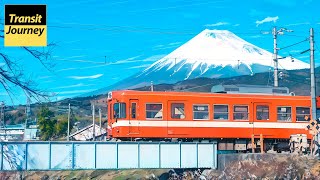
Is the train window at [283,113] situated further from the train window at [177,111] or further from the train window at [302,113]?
the train window at [177,111]

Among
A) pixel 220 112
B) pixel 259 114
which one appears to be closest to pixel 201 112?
pixel 220 112

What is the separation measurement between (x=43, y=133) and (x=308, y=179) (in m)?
58.9

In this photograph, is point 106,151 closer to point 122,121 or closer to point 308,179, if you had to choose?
point 122,121

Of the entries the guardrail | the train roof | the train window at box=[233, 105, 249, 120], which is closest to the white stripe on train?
the train window at box=[233, 105, 249, 120]

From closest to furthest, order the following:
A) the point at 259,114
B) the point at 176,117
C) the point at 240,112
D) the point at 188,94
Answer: the point at 176,117, the point at 188,94, the point at 240,112, the point at 259,114

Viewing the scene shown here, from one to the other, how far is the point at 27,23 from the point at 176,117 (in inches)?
738

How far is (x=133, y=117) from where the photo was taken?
30766mm

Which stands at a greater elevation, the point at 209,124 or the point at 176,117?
the point at 176,117

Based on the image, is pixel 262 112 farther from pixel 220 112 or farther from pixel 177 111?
pixel 177 111

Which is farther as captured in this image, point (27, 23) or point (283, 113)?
point (283, 113)

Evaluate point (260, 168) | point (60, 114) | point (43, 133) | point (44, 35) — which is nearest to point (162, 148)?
point (260, 168)

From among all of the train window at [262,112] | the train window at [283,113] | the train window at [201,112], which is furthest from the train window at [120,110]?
the train window at [283,113]

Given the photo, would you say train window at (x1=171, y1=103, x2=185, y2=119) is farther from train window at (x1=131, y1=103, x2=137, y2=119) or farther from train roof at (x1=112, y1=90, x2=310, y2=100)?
train window at (x1=131, y1=103, x2=137, y2=119)

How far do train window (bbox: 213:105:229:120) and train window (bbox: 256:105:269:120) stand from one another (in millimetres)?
1909
